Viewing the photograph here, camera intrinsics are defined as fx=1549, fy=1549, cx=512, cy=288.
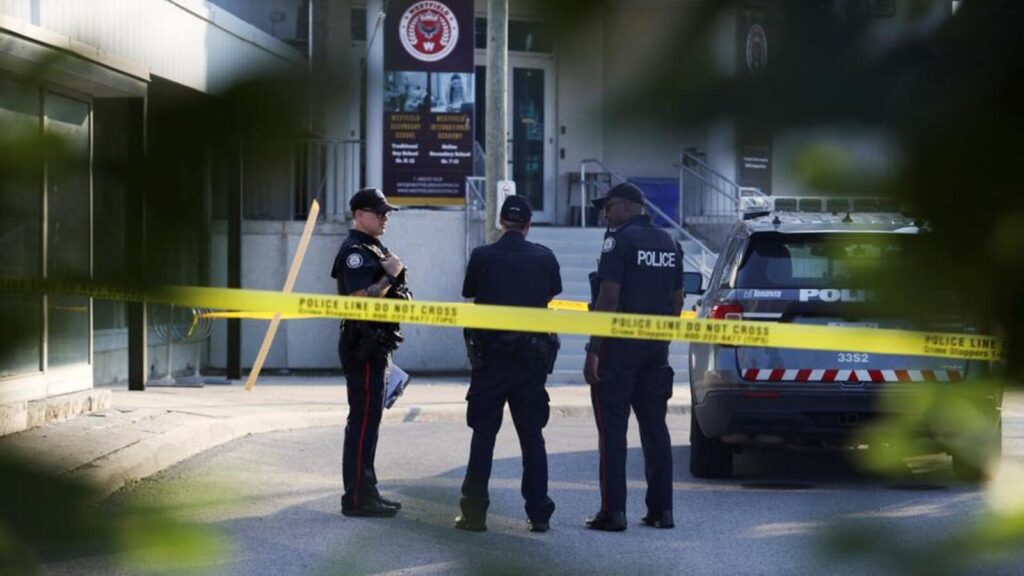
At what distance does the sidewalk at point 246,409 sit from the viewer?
8773mm

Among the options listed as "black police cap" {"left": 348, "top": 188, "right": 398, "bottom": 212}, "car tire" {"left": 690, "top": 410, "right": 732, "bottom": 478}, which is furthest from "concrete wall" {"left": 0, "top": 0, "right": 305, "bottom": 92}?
"car tire" {"left": 690, "top": 410, "right": 732, "bottom": 478}

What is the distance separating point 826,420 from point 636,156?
20.4 feet

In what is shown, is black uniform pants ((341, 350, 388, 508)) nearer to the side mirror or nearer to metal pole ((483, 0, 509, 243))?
the side mirror

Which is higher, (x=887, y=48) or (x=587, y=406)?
(x=887, y=48)

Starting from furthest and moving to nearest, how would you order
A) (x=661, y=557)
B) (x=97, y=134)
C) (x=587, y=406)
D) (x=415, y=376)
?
(x=415, y=376)
(x=587, y=406)
(x=661, y=557)
(x=97, y=134)

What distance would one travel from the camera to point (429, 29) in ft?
4.63

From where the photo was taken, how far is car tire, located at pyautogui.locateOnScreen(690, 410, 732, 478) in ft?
28.4

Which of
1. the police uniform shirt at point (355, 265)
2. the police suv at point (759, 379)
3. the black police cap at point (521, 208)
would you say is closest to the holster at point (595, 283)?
the police suv at point (759, 379)

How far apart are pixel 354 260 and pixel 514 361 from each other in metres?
0.85

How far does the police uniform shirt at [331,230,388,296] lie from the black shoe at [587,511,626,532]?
1457 millimetres

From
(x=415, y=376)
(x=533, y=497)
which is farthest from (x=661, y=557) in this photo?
(x=415, y=376)

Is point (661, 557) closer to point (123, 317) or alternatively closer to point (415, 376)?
point (123, 317)

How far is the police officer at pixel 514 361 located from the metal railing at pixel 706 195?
4.04 meters

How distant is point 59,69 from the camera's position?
1229 millimetres
